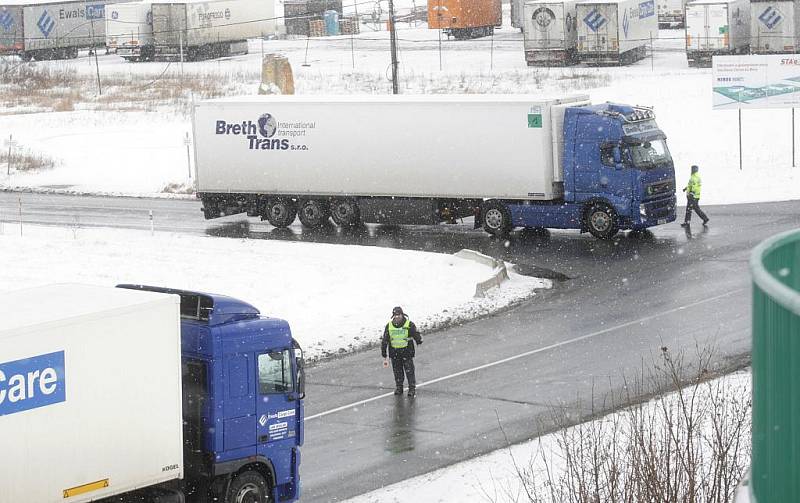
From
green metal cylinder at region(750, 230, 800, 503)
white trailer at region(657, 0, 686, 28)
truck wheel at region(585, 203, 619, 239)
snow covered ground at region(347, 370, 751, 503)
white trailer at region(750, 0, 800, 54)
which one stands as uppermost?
white trailer at region(657, 0, 686, 28)

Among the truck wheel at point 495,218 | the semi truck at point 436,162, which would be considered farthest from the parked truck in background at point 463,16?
the truck wheel at point 495,218

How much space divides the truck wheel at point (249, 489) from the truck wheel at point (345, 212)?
65.3 ft

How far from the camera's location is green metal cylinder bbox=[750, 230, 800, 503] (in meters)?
5.41

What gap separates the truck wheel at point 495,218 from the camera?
3231 cm

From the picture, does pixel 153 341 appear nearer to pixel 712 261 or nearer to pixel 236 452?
pixel 236 452

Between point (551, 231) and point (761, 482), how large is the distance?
27.8 m

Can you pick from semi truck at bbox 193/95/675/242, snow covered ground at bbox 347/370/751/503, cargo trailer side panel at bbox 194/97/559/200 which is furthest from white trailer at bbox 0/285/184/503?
cargo trailer side panel at bbox 194/97/559/200

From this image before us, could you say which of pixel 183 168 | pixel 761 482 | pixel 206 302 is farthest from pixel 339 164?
pixel 761 482

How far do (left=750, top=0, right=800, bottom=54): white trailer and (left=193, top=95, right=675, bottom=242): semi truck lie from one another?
29.3 metres

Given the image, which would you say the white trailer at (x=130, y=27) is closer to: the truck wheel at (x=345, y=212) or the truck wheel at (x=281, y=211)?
the truck wheel at (x=281, y=211)

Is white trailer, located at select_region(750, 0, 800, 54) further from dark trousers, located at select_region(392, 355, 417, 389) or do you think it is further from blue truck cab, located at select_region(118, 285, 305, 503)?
blue truck cab, located at select_region(118, 285, 305, 503)

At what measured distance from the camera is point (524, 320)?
24.4 meters

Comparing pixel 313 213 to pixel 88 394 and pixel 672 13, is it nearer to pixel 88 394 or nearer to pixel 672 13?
Result: pixel 88 394

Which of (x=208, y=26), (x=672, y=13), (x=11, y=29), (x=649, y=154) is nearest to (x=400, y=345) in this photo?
(x=649, y=154)
